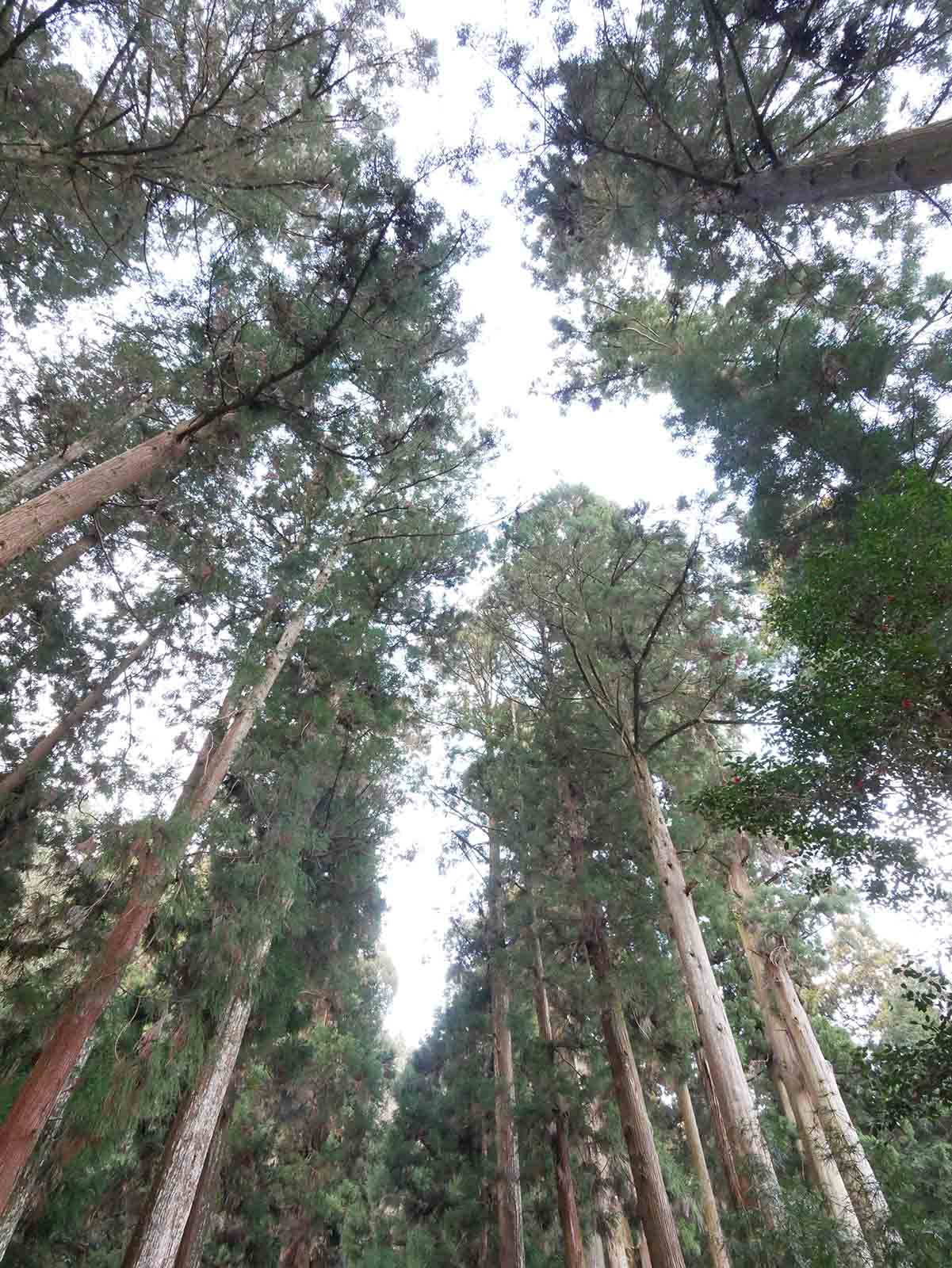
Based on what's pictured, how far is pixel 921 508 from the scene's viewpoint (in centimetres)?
439

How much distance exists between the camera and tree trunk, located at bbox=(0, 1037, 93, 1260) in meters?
4.73

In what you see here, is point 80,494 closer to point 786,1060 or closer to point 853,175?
point 853,175

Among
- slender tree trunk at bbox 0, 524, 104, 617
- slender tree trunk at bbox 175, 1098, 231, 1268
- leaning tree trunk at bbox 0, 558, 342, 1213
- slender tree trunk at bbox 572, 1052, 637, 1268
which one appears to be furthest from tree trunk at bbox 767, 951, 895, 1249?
slender tree trunk at bbox 0, 524, 104, 617

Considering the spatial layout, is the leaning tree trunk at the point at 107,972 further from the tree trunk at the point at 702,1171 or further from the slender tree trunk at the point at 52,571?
the tree trunk at the point at 702,1171

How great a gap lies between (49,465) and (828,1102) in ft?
44.2

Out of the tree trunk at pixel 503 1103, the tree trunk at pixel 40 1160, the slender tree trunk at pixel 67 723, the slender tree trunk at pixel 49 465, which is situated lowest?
the tree trunk at pixel 40 1160

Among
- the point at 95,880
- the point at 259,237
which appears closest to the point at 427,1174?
the point at 95,880

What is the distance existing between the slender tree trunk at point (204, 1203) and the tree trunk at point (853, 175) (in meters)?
12.2

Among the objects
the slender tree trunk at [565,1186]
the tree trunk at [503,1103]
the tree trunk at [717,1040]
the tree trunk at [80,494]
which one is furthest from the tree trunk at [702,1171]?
the tree trunk at [80,494]

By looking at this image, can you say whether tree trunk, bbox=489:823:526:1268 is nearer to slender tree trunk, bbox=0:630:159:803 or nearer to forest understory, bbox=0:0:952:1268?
forest understory, bbox=0:0:952:1268

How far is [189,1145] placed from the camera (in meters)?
5.78

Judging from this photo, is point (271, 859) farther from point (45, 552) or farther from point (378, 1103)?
point (378, 1103)

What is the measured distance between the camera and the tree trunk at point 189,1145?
5363mm

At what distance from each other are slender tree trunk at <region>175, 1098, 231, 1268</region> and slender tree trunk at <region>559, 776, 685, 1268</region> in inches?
193
